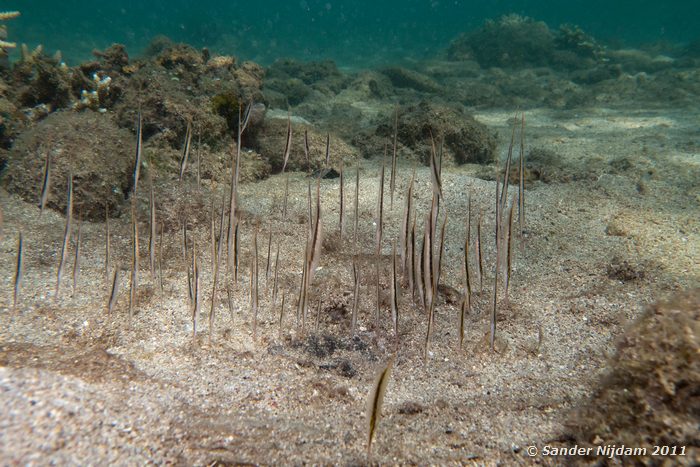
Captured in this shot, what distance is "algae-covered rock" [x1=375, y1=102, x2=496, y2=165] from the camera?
7.86m

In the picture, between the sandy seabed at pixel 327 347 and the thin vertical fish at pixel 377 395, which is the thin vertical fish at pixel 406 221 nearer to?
the sandy seabed at pixel 327 347

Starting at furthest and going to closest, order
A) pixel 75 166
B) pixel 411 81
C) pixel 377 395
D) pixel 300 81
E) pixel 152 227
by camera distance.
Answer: pixel 411 81
pixel 300 81
pixel 75 166
pixel 152 227
pixel 377 395

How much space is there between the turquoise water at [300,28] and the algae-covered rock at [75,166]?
22.4 meters

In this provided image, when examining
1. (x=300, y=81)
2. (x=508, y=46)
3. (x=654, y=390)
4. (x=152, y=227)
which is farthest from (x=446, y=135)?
(x=508, y=46)

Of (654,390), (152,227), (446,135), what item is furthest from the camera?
(446,135)

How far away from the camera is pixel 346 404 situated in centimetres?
280

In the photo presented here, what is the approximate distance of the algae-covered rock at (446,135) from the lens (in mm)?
7863

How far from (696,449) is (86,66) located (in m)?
10.6

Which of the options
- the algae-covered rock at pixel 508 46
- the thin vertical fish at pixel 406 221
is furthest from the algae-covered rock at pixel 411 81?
the thin vertical fish at pixel 406 221

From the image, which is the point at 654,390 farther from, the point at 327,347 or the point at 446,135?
the point at 446,135

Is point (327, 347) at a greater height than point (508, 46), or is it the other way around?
point (508, 46)

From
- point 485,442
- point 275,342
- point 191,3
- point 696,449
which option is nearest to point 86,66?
point 275,342

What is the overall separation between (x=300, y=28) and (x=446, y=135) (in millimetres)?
66828

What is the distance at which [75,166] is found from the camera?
17.6ft
